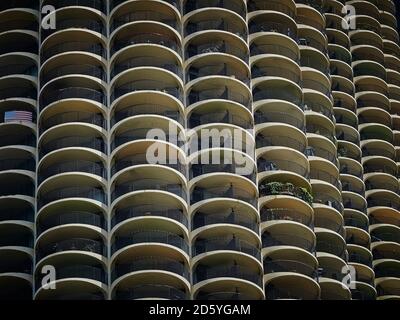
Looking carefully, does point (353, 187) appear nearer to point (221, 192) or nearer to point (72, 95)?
point (221, 192)

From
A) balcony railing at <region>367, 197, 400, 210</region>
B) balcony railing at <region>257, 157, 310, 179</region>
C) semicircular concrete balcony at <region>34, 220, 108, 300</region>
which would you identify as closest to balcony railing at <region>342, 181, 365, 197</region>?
balcony railing at <region>367, 197, 400, 210</region>

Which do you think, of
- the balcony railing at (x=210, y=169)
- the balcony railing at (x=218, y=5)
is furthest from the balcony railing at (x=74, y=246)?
the balcony railing at (x=218, y=5)

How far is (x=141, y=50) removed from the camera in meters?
124

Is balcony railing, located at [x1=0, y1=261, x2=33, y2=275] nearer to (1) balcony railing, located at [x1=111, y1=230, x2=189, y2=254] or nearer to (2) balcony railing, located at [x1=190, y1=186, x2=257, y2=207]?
(1) balcony railing, located at [x1=111, y1=230, x2=189, y2=254]

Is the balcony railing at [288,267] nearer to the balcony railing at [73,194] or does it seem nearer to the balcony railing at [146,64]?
the balcony railing at [73,194]

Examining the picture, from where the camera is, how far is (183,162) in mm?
117188

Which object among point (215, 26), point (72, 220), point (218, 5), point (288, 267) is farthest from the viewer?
point (218, 5)

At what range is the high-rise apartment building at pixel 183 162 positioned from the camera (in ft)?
368

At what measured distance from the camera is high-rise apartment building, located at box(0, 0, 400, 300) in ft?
368

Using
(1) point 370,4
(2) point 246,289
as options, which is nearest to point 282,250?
(2) point 246,289

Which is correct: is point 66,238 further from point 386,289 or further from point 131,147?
point 386,289

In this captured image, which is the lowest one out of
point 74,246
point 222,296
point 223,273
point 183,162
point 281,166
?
point 222,296

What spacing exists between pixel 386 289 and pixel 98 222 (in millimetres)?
31792

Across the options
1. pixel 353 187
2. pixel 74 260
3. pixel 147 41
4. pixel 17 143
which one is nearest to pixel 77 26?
pixel 147 41
